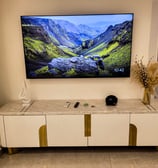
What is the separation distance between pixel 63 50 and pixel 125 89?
1.10 metres

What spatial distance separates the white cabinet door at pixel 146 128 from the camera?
2.41 meters

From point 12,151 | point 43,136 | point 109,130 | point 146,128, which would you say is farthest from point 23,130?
point 146,128

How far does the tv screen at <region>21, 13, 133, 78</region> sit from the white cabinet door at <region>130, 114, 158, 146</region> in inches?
25.7

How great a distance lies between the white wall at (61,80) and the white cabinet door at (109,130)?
521 mm

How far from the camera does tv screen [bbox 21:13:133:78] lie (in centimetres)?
255

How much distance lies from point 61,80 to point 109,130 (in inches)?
39.7

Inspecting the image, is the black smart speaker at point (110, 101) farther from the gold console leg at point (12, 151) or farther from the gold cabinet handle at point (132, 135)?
the gold console leg at point (12, 151)

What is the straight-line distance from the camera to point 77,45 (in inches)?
103

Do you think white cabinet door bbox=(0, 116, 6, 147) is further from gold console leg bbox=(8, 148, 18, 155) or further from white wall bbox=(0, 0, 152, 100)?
white wall bbox=(0, 0, 152, 100)

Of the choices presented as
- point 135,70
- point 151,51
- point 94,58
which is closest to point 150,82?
point 135,70

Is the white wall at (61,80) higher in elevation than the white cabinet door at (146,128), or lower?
higher

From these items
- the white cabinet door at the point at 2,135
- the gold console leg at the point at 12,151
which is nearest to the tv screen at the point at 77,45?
the white cabinet door at the point at 2,135

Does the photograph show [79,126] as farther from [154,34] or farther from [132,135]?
[154,34]

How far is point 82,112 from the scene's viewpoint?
242 centimetres
